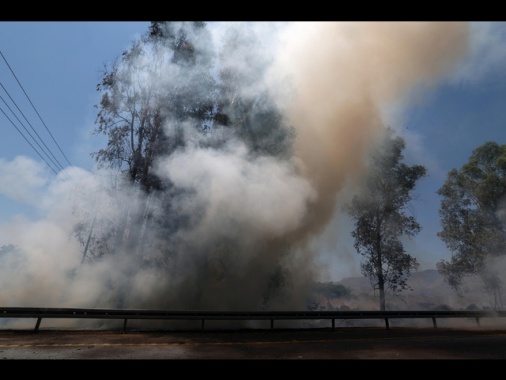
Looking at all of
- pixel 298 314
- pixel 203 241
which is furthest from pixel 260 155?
pixel 298 314

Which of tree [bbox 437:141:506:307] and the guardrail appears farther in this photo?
tree [bbox 437:141:506:307]

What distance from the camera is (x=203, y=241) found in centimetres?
1575

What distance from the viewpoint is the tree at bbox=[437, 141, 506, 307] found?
976 inches

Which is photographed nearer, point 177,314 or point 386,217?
point 177,314

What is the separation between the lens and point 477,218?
1031 inches

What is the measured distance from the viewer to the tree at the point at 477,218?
24.8 metres

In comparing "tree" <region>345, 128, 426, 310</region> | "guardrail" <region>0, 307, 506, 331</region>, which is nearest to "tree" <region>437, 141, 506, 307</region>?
"tree" <region>345, 128, 426, 310</region>

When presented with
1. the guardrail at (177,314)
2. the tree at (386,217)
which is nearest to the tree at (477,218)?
the tree at (386,217)

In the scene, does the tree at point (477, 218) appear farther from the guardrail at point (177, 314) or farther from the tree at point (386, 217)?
the guardrail at point (177, 314)

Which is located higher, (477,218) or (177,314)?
(477,218)

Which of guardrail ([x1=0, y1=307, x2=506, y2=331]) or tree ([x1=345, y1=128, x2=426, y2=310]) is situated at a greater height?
tree ([x1=345, y1=128, x2=426, y2=310])

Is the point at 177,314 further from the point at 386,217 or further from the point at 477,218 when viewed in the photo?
the point at 477,218

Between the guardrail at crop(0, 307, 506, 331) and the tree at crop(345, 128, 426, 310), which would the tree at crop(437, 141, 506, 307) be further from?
the guardrail at crop(0, 307, 506, 331)

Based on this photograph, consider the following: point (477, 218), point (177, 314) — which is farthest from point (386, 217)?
point (177, 314)
